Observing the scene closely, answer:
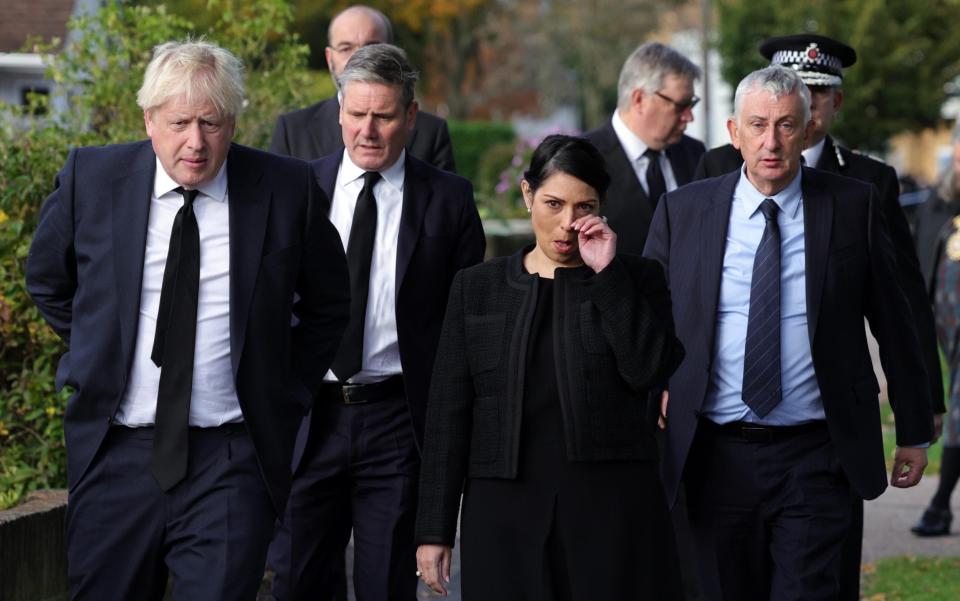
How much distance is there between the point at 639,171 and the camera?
762 cm

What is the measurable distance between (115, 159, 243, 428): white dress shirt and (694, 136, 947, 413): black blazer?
2256 mm

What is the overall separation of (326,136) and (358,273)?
1520 mm

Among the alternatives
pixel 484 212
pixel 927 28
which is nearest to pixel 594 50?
pixel 927 28

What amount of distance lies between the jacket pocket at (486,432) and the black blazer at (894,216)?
5.78ft

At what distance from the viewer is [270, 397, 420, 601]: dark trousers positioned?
5.85 m

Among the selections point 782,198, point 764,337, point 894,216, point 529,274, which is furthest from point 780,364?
point 529,274

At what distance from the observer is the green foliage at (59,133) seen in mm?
6738

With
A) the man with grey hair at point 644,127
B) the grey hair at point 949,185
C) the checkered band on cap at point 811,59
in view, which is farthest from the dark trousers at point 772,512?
the grey hair at point 949,185

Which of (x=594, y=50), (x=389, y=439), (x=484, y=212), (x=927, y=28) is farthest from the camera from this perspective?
(x=594, y=50)

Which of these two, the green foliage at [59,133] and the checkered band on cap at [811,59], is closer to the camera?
the checkered band on cap at [811,59]

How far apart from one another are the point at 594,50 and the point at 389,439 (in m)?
50.2

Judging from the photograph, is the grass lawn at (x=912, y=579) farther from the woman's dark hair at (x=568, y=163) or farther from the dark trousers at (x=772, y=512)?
the woman's dark hair at (x=568, y=163)

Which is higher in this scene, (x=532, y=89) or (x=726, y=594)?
(x=532, y=89)

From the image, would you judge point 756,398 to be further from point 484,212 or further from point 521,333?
point 484,212
